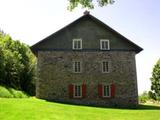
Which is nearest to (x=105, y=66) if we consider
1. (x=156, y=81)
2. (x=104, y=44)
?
(x=104, y=44)

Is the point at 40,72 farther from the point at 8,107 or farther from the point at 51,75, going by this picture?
the point at 8,107

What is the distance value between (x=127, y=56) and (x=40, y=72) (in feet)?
32.6

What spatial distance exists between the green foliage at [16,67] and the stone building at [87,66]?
1491 centimetres

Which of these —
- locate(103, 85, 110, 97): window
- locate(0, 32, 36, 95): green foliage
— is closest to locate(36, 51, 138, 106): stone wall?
locate(103, 85, 110, 97): window

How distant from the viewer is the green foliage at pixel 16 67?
43.4 meters

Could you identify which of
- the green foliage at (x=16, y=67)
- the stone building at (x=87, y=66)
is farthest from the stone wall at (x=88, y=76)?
the green foliage at (x=16, y=67)

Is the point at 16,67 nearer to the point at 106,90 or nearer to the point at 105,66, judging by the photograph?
the point at 105,66

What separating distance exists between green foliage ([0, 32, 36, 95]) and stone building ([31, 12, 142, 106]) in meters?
14.9

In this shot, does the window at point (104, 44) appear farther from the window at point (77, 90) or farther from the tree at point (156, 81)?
the tree at point (156, 81)

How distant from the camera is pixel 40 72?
28484 millimetres

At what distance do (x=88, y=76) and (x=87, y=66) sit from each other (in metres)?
1.13

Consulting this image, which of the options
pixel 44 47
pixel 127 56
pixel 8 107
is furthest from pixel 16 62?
pixel 8 107

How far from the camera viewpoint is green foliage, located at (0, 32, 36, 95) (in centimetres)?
4341

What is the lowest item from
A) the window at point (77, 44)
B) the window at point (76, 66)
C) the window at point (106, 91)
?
the window at point (106, 91)
